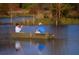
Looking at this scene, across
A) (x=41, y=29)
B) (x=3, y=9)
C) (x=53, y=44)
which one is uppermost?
(x=3, y=9)

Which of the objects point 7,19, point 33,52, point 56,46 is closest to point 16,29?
point 7,19

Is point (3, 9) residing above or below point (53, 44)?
above

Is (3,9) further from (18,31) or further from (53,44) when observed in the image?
(53,44)

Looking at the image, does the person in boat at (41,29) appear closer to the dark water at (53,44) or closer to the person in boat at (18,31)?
the dark water at (53,44)

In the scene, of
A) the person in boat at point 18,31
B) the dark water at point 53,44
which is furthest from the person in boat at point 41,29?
the person in boat at point 18,31

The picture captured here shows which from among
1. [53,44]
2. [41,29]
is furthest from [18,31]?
[53,44]

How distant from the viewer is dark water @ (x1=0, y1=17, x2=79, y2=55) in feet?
5.23

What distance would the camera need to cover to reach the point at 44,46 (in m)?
1.61

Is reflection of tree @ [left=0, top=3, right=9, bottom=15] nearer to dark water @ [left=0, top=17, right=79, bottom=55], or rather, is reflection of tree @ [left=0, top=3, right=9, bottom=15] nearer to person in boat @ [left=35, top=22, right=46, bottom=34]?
dark water @ [left=0, top=17, right=79, bottom=55]

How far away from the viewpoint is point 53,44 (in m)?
1.61

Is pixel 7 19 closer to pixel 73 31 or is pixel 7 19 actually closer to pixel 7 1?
pixel 7 1

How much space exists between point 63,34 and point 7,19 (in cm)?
41

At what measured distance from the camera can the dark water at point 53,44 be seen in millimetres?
1595

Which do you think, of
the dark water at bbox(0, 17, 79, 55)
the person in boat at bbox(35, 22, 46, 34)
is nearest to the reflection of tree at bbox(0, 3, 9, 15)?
the dark water at bbox(0, 17, 79, 55)
